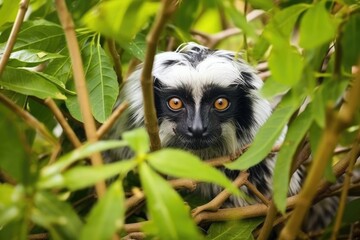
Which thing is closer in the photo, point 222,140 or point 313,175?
point 313,175

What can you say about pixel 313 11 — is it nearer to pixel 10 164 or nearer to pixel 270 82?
pixel 270 82

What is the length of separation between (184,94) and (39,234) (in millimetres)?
665

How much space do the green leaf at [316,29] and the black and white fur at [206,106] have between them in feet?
2.85

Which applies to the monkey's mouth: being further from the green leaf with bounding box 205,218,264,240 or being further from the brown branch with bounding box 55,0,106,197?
the brown branch with bounding box 55,0,106,197

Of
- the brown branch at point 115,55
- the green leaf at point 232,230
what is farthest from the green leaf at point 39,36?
the green leaf at point 232,230

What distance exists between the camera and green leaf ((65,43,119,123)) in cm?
170

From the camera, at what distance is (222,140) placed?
2.25m

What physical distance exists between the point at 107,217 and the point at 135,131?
134mm

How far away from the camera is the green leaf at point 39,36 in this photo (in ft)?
5.97

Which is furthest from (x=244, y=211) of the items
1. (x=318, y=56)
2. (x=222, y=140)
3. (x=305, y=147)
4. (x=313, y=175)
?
(x=313, y=175)

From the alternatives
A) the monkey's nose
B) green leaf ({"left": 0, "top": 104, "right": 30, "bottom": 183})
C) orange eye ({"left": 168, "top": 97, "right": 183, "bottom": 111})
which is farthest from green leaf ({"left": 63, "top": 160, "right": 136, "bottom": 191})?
orange eye ({"left": 168, "top": 97, "right": 183, "bottom": 111})

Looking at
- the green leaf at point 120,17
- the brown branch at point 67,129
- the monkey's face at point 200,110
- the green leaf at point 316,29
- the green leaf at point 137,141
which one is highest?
the green leaf at point 120,17

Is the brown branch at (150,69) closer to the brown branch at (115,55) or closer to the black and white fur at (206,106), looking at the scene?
the brown branch at (115,55)

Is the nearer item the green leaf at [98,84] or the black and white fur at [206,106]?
the green leaf at [98,84]
